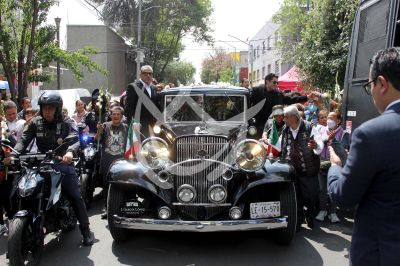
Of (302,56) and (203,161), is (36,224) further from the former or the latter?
(302,56)

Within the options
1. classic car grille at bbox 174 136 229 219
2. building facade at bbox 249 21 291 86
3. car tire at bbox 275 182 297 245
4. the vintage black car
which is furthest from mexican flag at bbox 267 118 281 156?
building facade at bbox 249 21 291 86

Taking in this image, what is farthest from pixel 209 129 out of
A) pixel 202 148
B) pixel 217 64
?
pixel 217 64

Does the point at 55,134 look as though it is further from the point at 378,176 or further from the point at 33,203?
the point at 378,176

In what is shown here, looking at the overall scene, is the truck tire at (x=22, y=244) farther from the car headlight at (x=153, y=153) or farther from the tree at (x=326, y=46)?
the tree at (x=326, y=46)

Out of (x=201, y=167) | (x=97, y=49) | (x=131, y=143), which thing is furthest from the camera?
(x=97, y=49)

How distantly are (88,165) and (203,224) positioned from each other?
10.5ft

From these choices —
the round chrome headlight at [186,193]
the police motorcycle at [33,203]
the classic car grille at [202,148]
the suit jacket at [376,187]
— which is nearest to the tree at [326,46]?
the classic car grille at [202,148]

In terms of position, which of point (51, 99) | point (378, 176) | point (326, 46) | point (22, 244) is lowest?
point (22, 244)

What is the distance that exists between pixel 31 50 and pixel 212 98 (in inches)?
347

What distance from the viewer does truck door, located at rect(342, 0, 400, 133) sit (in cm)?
522

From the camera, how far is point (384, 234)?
6.73 feet

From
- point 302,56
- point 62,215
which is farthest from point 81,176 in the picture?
point 302,56

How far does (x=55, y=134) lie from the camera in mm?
4852

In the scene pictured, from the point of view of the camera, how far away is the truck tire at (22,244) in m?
3.86
